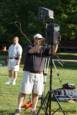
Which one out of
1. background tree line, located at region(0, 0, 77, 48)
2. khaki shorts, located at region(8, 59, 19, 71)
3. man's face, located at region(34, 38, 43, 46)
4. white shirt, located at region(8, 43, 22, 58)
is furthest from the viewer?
background tree line, located at region(0, 0, 77, 48)

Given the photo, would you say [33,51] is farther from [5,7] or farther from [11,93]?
[5,7]

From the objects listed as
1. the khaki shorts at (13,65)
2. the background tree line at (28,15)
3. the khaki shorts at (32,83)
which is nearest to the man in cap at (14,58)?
the khaki shorts at (13,65)

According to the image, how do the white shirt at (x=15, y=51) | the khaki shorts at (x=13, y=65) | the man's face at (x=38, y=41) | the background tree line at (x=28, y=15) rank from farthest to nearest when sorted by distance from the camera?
the background tree line at (x=28, y=15), the khaki shorts at (x=13, y=65), the white shirt at (x=15, y=51), the man's face at (x=38, y=41)

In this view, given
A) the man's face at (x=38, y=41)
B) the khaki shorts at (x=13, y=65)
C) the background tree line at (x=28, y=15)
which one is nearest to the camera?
the man's face at (x=38, y=41)

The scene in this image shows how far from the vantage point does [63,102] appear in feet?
45.8

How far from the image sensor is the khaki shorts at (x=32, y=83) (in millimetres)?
11109

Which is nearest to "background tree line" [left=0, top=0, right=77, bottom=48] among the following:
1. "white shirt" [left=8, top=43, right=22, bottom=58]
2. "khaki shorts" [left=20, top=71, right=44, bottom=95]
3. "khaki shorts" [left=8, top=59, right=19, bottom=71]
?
"khaki shorts" [left=8, top=59, right=19, bottom=71]

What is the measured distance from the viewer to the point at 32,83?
36.7 feet

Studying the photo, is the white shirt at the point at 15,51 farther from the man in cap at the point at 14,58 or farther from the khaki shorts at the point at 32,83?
the khaki shorts at the point at 32,83

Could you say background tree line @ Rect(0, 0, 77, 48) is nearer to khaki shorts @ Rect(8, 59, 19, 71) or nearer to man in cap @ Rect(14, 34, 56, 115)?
khaki shorts @ Rect(8, 59, 19, 71)

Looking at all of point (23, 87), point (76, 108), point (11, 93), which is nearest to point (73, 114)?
point (76, 108)

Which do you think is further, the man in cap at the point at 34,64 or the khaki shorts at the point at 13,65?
the khaki shorts at the point at 13,65

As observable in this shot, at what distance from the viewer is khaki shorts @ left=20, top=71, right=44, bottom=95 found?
36.4 feet

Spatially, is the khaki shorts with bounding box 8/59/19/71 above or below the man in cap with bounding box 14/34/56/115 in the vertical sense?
below
